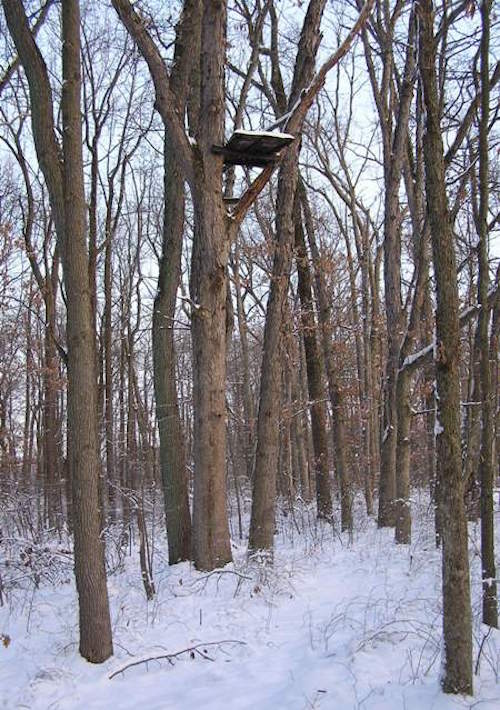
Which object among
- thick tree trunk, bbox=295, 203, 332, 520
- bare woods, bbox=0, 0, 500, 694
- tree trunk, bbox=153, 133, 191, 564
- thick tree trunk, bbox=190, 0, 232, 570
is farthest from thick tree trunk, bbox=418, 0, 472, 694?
thick tree trunk, bbox=295, 203, 332, 520

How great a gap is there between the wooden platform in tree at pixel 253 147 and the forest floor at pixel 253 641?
4395 mm

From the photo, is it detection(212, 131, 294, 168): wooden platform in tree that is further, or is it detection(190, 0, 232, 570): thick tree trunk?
detection(190, 0, 232, 570): thick tree trunk

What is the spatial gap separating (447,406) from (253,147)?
370 centimetres

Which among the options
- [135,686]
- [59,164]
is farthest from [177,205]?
[135,686]

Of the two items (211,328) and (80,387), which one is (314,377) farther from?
(80,387)

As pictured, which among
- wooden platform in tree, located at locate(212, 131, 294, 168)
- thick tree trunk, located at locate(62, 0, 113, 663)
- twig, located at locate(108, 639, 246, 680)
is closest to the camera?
twig, located at locate(108, 639, 246, 680)

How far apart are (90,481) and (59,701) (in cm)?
157

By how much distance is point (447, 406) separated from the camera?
3.90 m

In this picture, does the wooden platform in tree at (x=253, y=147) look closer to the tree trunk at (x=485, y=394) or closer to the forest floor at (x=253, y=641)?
the tree trunk at (x=485, y=394)

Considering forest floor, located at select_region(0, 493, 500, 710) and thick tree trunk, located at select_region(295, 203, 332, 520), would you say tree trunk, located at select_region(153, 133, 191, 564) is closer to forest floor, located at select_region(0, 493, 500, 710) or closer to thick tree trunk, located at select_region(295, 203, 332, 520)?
forest floor, located at select_region(0, 493, 500, 710)

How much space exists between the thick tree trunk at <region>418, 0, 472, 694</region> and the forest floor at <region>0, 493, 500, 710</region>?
12.8 inches

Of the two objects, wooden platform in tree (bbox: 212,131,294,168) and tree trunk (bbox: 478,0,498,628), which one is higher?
wooden platform in tree (bbox: 212,131,294,168)

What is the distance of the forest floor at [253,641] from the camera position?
4156mm

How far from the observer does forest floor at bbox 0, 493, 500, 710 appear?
4.16m
